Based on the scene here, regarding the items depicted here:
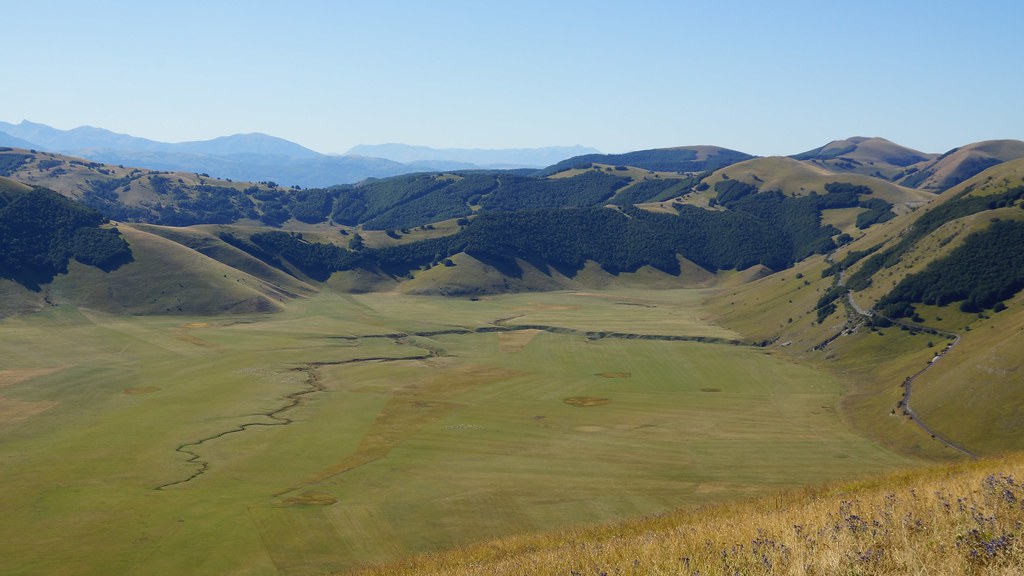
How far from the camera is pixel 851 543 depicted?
67.6 feet

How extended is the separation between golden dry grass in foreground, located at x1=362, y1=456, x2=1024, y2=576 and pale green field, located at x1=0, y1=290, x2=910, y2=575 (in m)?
32.8

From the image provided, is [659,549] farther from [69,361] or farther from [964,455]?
[69,361]

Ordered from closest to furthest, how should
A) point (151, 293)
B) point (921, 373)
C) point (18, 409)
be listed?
point (18, 409)
point (921, 373)
point (151, 293)

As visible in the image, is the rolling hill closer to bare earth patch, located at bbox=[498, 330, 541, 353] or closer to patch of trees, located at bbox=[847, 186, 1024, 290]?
patch of trees, located at bbox=[847, 186, 1024, 290]

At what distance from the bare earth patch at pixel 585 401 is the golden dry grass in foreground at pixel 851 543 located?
250ft

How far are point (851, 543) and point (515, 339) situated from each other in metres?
143

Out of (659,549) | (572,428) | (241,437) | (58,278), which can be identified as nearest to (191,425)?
(241,437)

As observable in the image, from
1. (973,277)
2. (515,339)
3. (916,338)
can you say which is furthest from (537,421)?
(973,277)

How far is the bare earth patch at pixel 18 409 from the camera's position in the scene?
95281 millimetres

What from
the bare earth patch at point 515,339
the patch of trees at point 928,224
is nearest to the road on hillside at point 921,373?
the patch of trees at point 928,224

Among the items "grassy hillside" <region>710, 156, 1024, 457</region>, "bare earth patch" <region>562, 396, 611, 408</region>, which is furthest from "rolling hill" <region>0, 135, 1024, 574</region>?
"bare earth patch" <region>562, 396, 611, 408</region>

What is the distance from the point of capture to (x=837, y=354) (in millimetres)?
131250

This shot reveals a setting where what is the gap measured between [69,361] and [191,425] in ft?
163

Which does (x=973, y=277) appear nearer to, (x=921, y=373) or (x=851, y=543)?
(x=921, y=373)
